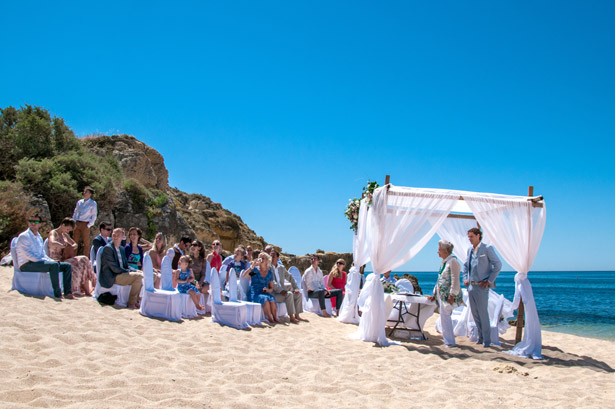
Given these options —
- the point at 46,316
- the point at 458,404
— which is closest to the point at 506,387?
the point at 458,404

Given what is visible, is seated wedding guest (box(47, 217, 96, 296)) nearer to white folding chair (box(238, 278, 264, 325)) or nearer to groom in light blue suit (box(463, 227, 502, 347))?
white folding chair (box(238, 278, 264, 325))

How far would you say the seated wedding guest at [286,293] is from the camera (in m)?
8.66

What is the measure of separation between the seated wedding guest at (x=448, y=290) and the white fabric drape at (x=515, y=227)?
3.08 ft

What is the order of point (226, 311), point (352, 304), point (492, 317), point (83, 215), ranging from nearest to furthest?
point (226, 311) < point (492, 317) < point (352, 304) < point (83, 215)

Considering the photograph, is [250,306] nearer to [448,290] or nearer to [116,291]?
[116,291]

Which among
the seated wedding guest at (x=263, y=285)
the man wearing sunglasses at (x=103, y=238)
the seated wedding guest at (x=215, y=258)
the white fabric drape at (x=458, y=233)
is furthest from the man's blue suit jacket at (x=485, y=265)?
the man wearing sunglasses at (x=103, y=238)

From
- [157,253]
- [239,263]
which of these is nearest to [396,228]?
[239,263]

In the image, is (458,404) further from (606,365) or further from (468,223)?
(468,223)

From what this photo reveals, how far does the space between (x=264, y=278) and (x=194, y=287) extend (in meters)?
1.34

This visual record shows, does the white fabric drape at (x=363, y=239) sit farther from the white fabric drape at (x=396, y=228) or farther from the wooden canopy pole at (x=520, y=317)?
the wooden canopy pole at (x=520, y=317)

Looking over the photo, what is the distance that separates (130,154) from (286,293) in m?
13.1

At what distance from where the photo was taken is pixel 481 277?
23.4 ft

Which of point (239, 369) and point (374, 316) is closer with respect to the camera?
point (239, 369)

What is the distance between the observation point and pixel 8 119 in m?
16.0
